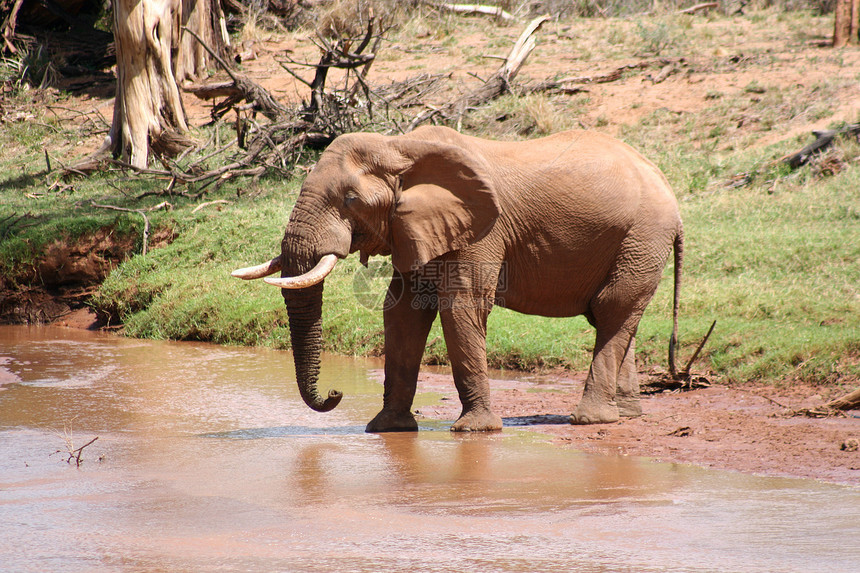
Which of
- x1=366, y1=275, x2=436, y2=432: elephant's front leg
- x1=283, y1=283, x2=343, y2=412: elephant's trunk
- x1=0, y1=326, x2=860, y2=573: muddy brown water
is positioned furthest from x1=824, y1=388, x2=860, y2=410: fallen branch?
x1=283, y1=283, x2=343, y2=412: elephant's trunk

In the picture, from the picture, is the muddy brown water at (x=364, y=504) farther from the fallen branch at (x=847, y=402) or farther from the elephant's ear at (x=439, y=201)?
the fallen branch at (x=847, y=402)

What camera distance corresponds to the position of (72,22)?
23594mm

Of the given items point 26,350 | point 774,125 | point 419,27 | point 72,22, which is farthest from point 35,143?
point 774,125

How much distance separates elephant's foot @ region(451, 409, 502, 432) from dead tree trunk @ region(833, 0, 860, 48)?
1372 centimetres

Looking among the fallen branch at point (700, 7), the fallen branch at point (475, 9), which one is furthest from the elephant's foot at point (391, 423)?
the fallen branch at point (700, 7)

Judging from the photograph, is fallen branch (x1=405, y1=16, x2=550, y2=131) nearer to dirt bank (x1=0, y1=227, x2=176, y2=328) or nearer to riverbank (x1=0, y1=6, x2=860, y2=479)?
riverbank (x1=0, y1=6, x2=860, y2=479)

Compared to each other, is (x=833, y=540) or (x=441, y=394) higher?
(x=833, y=540)

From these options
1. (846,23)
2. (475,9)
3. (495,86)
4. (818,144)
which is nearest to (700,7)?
(475,9)

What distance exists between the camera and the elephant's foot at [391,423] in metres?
6.73

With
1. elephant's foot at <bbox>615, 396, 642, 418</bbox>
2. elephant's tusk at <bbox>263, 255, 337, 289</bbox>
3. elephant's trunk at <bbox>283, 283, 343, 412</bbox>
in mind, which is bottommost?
elephant's foot at <bbox>615, 396, 642, 418</bbox>

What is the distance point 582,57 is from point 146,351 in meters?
11.5

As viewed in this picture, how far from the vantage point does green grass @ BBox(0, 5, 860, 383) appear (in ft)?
29.7

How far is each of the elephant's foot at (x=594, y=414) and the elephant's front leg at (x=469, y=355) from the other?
0.63 m

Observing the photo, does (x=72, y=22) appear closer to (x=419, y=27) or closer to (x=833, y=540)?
(x=419, y=27)
